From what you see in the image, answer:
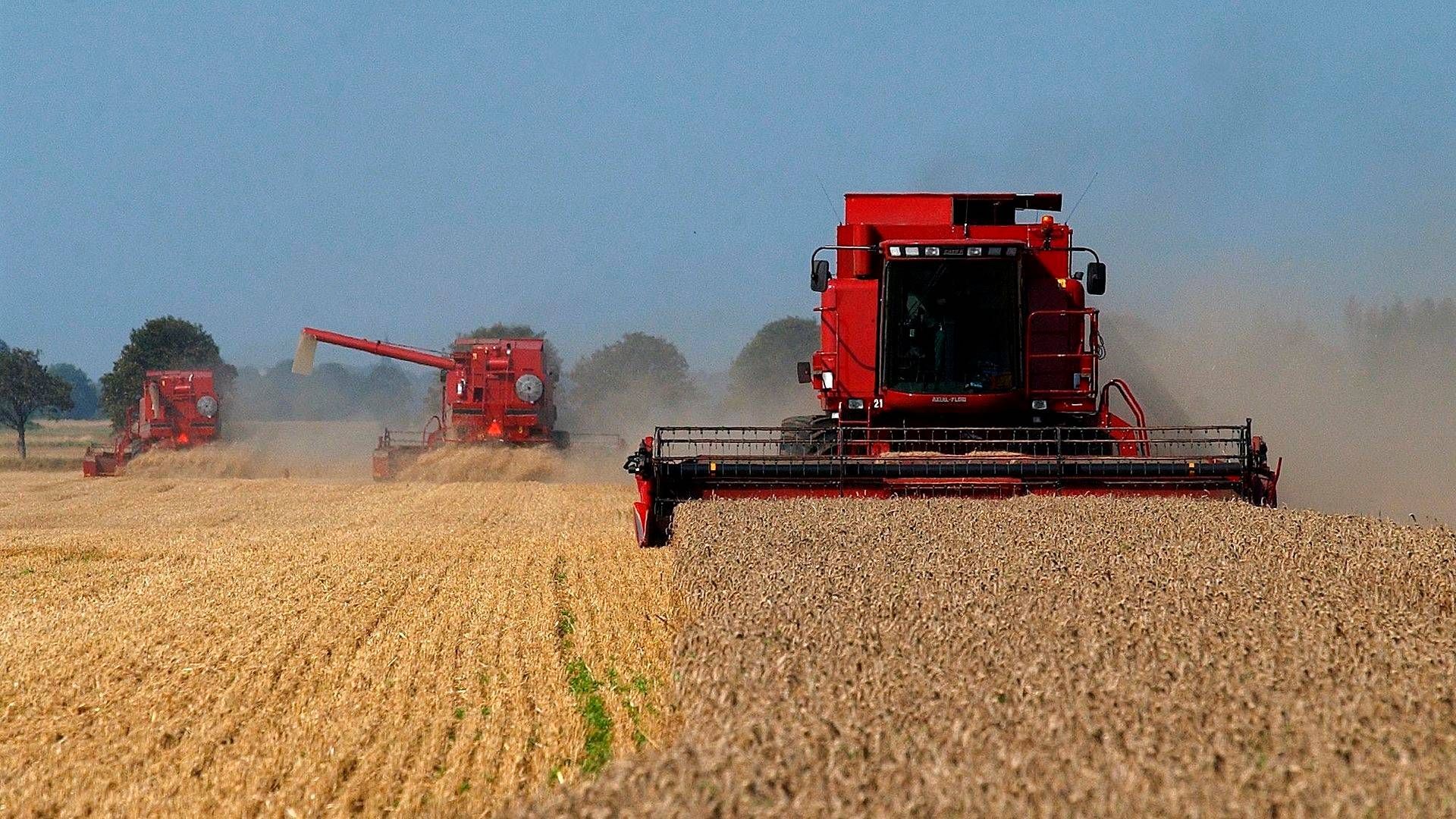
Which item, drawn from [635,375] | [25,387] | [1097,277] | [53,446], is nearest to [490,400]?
[1097,277]

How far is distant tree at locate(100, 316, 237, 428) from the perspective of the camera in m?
50.1

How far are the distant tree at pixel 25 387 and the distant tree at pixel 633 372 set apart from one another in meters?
30.1

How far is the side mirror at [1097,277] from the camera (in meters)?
10.8

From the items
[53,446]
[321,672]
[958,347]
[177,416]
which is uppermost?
[958,347]

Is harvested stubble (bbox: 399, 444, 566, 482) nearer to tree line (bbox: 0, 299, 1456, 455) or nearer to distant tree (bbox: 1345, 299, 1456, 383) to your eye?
tree line (bbox: 0, 299, 1456, 455)

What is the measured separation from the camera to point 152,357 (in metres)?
51.6

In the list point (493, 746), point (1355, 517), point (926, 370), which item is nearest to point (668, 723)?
point (493, 746)

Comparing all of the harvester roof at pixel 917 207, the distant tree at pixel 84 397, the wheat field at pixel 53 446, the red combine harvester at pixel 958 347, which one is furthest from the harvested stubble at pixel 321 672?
the distant tree at pixel 84 397

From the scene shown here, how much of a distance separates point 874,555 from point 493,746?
250 cm

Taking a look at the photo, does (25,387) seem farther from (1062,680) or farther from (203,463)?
(1062,680)

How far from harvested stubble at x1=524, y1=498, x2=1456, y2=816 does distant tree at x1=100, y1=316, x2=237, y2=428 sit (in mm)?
47381

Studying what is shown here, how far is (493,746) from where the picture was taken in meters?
4.80

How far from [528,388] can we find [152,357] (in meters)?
32.8

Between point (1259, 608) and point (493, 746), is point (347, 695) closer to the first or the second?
point (493, 746)
